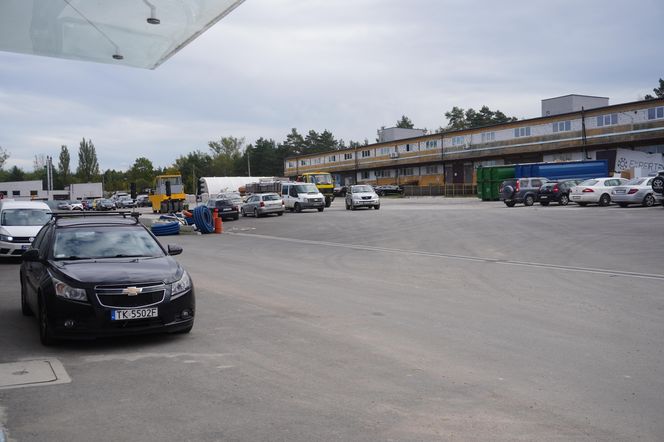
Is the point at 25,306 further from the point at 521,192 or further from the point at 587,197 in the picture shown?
the point at 521,192

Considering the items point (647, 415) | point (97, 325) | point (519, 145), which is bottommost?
point (647, 415)

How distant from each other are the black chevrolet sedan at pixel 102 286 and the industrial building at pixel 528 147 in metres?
50.1

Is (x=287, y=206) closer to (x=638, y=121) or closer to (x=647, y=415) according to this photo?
(x=638, y=121)

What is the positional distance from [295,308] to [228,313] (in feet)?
3.25

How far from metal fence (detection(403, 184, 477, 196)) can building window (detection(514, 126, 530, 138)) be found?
7.04 meters

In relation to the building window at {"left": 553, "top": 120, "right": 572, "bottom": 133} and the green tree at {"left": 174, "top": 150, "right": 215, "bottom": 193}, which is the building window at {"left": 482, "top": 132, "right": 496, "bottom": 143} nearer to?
the building window at {"left": 553, "top": 120, "right": 572, "bottom": 133}

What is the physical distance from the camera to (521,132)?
211 ft

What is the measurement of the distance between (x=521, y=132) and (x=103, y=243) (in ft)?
203

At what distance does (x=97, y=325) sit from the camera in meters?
6.50

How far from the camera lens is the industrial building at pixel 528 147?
2087 inches

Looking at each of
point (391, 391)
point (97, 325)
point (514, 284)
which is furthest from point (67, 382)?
point (514, 284)

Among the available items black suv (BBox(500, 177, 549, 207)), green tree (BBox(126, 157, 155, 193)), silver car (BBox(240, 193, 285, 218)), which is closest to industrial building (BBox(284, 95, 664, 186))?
black suv (BBox(500, 177, 549, 207))

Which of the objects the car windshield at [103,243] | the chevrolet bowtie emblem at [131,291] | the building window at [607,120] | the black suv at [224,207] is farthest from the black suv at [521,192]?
the chevrolet bowtie emblem at [131,291]

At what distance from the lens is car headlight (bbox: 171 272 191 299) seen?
272 inches
